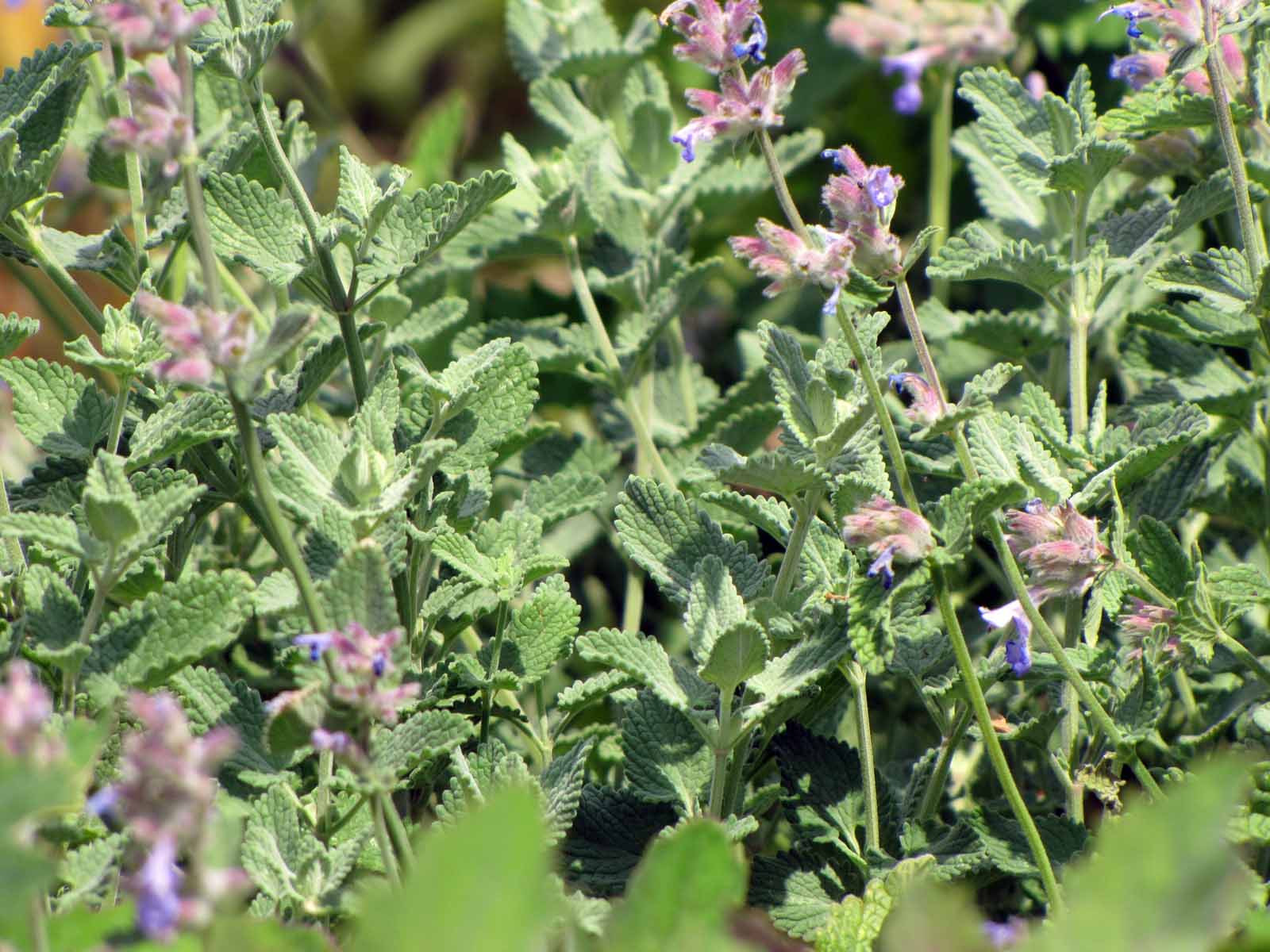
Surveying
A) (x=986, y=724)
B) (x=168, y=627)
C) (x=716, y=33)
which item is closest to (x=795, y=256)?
(x=716, y=33)

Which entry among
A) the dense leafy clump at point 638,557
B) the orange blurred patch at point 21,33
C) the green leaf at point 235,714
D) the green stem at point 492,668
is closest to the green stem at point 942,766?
the dense leafy clump at point 638,557

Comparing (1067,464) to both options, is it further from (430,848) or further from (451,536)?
(430,848)

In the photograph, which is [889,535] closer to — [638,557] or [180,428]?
[638,557]

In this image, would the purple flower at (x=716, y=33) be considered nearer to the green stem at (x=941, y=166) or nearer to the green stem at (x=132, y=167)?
the green stem at (x=132, y=167)

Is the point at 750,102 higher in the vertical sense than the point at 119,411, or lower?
higher

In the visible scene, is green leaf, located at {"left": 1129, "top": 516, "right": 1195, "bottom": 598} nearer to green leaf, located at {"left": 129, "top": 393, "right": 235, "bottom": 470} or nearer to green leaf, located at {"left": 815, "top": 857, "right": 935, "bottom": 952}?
green leaf, located at {"left": 815, "top": 857, "right": 935, "bottom": 952}

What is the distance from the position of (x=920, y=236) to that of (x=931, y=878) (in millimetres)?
310

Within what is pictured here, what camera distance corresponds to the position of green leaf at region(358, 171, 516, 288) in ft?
2.44

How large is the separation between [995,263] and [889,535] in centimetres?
27

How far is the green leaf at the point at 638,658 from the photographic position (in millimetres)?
664

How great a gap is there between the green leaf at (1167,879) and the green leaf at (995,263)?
1.44ft

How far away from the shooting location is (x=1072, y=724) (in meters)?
0.76

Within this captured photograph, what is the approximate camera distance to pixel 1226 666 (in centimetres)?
79

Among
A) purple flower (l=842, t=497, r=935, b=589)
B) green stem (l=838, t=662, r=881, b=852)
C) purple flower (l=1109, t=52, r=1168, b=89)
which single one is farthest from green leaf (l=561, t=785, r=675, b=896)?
purple flower (l=1109, t=52, r=1168, b=89)
